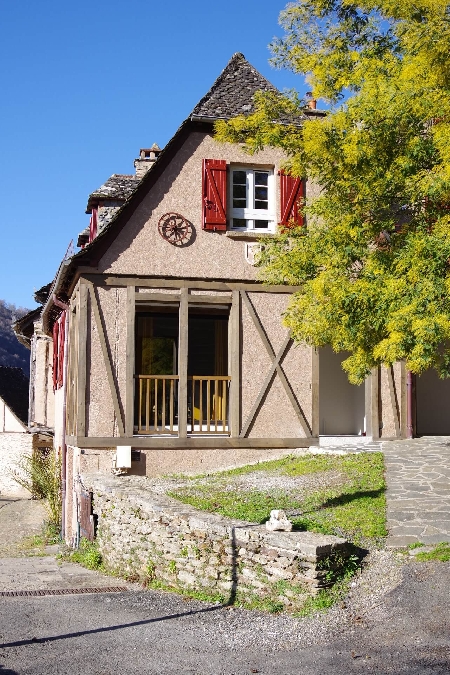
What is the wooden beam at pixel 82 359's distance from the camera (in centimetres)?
1413

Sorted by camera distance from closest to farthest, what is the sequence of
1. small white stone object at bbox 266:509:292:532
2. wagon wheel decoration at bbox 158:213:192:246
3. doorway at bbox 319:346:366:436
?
small white stone object at bbox 266:509:292:532 → wagon wheel decoration at bbox 158:213:192:246 → doorway at bbox 319:346:366:436

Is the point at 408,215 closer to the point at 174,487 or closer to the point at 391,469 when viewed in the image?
the point at 391,469

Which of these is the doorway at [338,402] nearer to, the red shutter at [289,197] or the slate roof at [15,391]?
the red shutter at [289,197]

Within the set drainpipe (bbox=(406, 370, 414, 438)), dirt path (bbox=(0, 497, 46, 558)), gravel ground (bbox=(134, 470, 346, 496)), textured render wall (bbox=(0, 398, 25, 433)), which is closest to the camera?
gravel ground (bbox=(134, 470, 346, 496))

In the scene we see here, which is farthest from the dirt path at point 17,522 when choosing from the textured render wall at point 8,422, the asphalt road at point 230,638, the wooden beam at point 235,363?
the asphalt road at point 230,638

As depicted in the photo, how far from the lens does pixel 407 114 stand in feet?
33.0

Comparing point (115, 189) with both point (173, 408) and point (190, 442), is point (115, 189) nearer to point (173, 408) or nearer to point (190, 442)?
point (173, 408)

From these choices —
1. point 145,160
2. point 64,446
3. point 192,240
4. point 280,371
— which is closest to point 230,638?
point 280,371

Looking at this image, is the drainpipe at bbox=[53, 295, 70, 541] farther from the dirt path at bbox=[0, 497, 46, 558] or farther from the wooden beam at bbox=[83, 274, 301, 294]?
the wooden beam at bbox=[83, 274, 301, 294]

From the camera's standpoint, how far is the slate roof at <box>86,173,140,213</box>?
1652cm

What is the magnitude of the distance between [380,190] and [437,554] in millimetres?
4576

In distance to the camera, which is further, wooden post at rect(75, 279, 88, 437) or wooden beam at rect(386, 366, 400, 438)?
wooden beam at rect(386, 366, 400, 438)

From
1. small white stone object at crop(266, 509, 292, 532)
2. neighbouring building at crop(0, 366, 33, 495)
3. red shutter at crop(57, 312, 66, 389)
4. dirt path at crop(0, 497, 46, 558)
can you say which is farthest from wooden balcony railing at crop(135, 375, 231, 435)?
neighbouring building at crop(0, 366, 33, 495)

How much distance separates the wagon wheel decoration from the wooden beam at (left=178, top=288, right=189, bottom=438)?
0.94 meters
